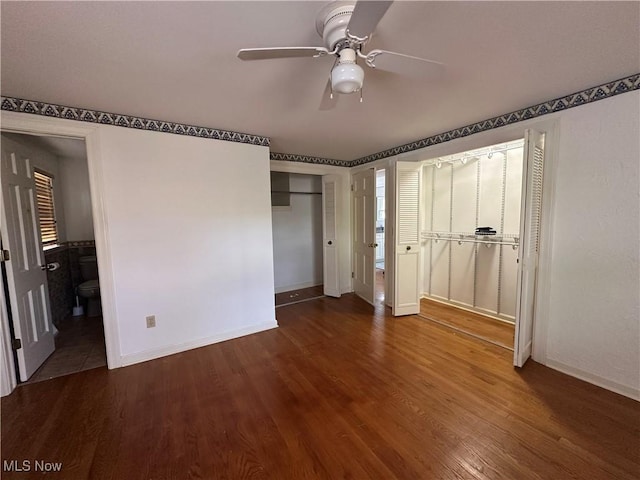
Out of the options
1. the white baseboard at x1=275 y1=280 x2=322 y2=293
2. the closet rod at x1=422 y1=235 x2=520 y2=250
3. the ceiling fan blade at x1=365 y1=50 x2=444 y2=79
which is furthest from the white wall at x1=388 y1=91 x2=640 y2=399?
the white baseboard at x1=275 y1=280 x2=322 y2=293

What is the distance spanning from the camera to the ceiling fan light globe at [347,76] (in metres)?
1.21

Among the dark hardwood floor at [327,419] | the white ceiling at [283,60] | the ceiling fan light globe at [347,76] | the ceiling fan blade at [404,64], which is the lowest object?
the dark hardwood floor at [327,419]

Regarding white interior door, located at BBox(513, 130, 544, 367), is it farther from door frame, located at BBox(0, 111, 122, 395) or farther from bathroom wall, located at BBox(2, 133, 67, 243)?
bathroom wall, located at BBox(2, 133, 67, 243)

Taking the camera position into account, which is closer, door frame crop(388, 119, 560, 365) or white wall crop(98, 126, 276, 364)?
door frame crop(388, 119, 560, 365)

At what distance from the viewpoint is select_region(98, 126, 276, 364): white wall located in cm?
240

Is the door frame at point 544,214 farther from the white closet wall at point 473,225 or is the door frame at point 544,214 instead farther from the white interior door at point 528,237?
the white closet wall at point 473,225

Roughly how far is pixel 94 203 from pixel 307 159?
267 centimetres

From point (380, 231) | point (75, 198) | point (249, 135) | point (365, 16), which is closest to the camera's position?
point (365, 16)

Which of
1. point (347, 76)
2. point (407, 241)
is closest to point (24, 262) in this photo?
point (347, 76)

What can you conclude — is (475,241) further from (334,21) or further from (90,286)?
(90,286)

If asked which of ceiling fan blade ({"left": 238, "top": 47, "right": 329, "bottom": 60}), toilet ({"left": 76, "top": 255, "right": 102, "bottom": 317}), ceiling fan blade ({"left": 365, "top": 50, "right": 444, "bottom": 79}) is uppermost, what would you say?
ceiling fan blade ({"left": 365, "top": 50, "right": 444, "bottom": 79})

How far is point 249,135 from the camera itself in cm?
295

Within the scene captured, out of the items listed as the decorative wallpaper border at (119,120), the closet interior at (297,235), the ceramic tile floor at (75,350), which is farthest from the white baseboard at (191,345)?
the decorative wallpaper border at (119,120)

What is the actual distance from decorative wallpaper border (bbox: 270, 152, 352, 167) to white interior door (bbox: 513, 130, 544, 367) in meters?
2.63
